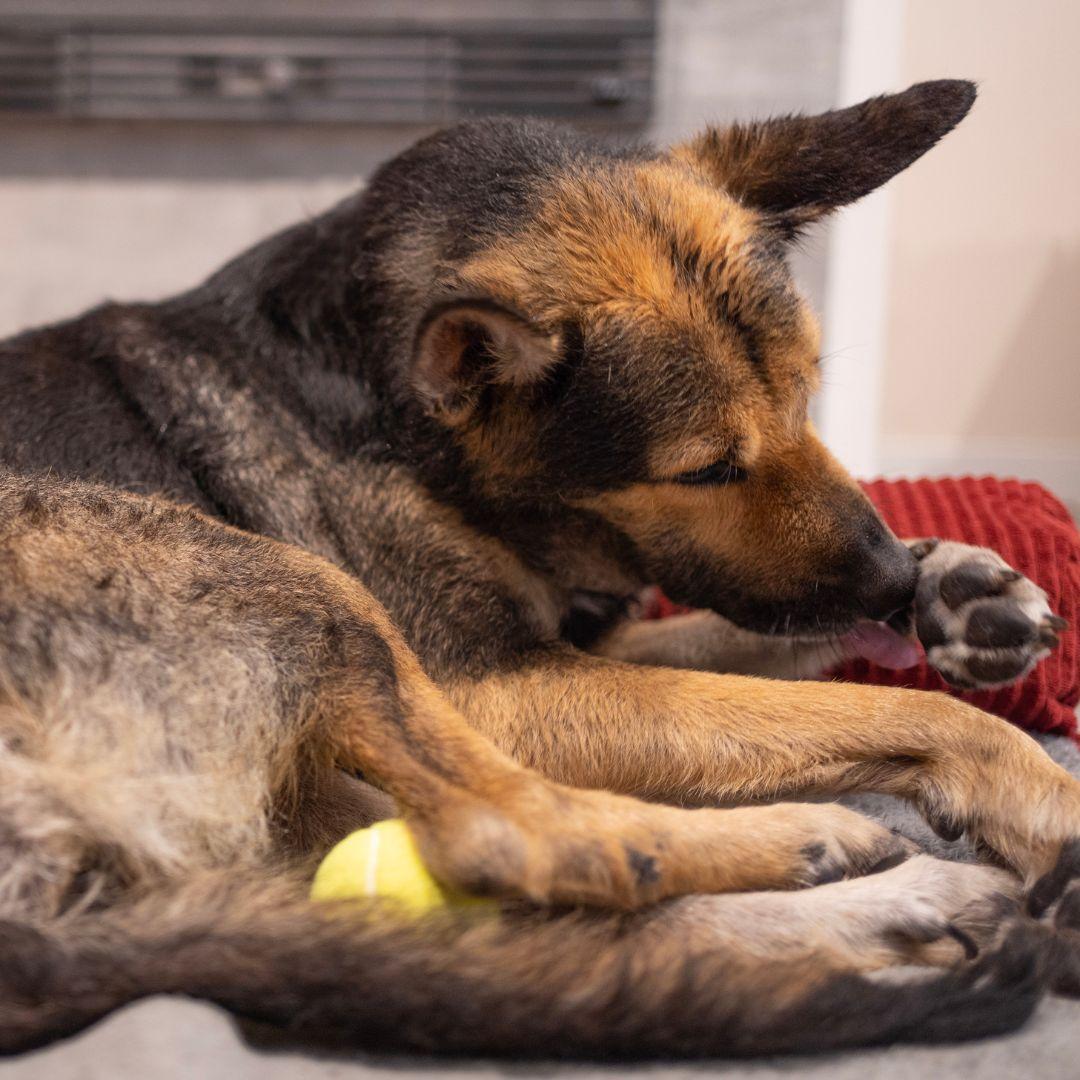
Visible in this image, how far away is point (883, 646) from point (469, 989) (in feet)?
3.46

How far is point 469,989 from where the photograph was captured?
1065 millimetres

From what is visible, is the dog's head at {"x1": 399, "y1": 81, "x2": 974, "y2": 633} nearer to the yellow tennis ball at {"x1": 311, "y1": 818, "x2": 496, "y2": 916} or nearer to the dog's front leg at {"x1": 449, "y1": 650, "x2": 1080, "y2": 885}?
the dog's front leg at {"x1": 449, "y1": 650, "x2": 1080, "y2": 885}

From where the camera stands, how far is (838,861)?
1.42 m

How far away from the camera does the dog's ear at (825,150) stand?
1.79 meters

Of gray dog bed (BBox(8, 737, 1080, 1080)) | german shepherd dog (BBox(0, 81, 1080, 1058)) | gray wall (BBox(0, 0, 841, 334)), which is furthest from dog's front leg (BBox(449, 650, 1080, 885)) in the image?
gray wall (BBox(0, 0, 841, 334))

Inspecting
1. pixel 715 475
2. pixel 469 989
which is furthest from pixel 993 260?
pixel 469 989

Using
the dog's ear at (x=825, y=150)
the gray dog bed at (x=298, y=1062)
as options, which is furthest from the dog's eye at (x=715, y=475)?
the gray dog bed at (x=298, y=1062)

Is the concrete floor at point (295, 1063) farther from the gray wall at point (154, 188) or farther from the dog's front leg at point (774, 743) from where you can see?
the gray wall at point (154, 188)

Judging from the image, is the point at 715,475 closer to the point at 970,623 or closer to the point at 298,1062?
the point at 970,623

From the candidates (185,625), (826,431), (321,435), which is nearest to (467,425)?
(321,435)

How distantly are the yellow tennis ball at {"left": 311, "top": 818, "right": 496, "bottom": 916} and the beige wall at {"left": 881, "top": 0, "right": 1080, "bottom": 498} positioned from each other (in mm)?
4269

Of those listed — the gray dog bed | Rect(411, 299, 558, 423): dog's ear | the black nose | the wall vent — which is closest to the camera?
the gray dog bed

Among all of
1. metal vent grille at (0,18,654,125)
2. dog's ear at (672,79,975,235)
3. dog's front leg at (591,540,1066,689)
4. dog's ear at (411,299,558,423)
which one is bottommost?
dog's front leg at (591,540,1066,689)

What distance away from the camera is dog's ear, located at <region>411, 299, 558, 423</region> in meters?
1.39
